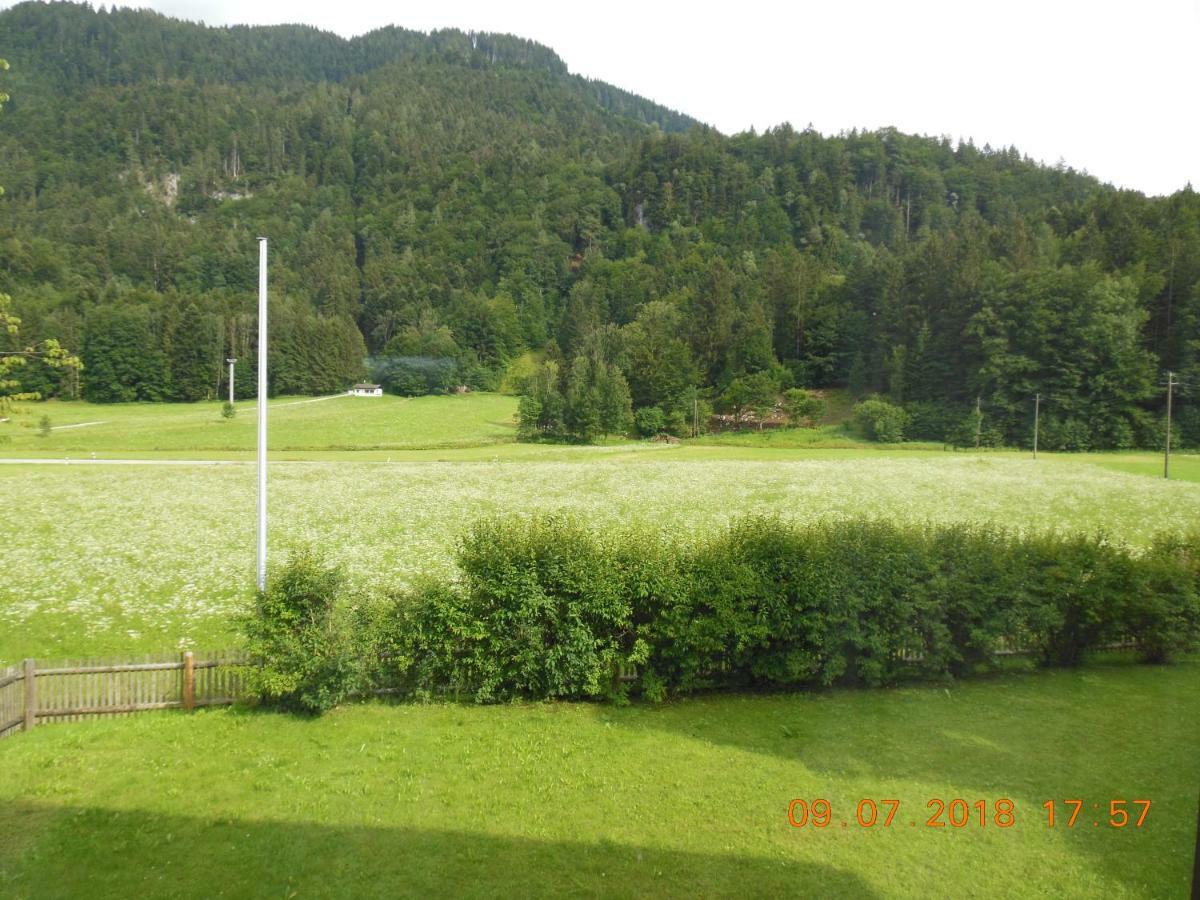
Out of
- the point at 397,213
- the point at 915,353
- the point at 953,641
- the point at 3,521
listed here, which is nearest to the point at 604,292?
the point at 397,213

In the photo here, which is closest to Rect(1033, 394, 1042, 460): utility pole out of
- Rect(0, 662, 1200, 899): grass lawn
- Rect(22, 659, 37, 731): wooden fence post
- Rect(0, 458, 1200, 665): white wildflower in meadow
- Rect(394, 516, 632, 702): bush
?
Rect(0, 458, 1200, 665): white wildflower in meadow

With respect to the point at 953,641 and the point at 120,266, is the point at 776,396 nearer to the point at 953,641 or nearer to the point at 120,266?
the point at 120,266

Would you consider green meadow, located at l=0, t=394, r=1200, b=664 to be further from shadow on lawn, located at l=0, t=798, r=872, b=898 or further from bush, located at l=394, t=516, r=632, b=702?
shadow on lawn, located at l=0, t=798, r=872, b=898

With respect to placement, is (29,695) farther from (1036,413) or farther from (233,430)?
(1036,413)

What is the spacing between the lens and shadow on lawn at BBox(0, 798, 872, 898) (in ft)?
25.8

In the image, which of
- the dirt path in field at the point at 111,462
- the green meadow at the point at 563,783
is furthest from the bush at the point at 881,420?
the dirt path in field at the point at 111,462

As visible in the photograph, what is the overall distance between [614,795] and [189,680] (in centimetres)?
838

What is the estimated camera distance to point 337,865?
837 centimetres

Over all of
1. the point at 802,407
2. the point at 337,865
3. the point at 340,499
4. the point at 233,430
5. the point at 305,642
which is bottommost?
the point at 337,865

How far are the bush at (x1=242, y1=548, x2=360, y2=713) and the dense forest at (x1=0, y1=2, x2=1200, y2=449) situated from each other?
1155cm

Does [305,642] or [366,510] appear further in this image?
[366,510]

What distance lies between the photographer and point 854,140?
184 metres
